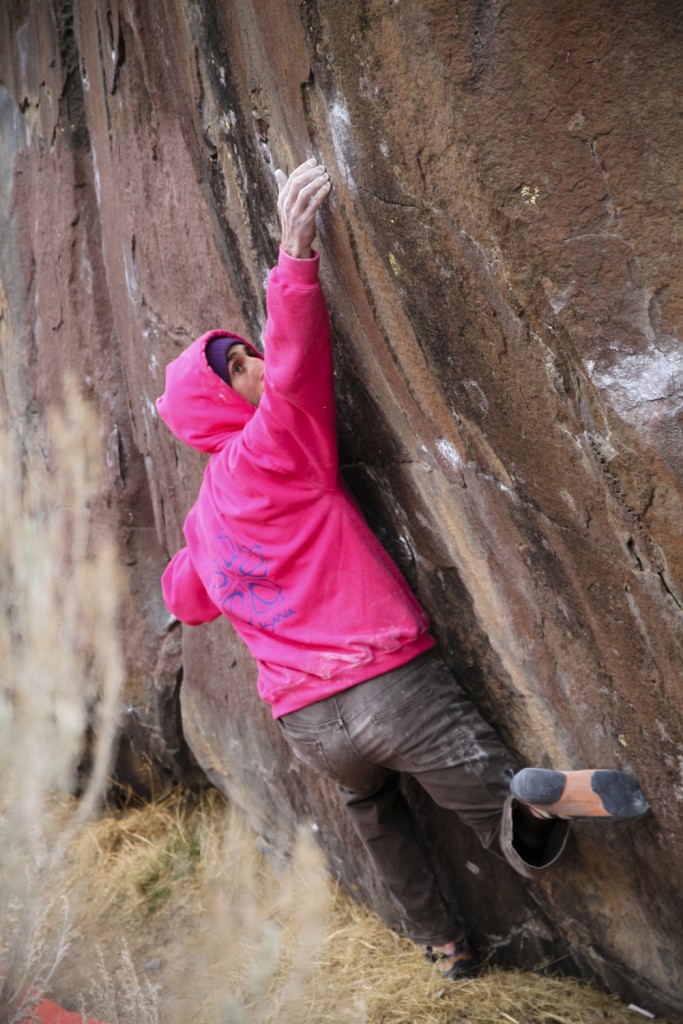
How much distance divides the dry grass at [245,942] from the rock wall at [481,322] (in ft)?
0.48

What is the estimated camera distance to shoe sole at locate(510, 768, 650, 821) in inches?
94.1

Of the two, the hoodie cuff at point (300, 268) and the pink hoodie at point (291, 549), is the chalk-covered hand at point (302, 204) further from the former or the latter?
the pink hoodie at point (291, 549)

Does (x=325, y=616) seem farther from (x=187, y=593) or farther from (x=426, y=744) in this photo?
(x=187, y=593)

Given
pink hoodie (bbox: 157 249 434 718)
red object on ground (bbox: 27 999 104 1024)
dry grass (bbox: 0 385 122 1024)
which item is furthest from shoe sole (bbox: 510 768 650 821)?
red object on ground (bbox: 27 999 104 1024)

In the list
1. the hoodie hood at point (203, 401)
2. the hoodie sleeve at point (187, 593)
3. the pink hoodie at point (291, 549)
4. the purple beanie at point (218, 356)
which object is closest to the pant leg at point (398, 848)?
the pink hoodie at point (291, 549)

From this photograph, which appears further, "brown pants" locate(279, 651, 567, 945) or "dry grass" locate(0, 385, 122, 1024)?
"dry grass" locate(0, 385, 122, 1024)

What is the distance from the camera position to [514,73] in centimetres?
189

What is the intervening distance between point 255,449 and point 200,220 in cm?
100

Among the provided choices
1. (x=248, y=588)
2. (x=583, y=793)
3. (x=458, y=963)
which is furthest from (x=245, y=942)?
(x=583, y=793)

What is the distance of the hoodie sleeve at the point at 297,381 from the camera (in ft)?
7.50

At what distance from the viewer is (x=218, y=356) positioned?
2709 mm

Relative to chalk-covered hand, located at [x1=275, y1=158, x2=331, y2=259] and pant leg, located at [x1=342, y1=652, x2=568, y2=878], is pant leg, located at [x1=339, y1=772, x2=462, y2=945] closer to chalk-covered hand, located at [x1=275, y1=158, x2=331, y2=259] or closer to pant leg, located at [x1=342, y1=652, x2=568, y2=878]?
pant leg, located at [x1=342, y1=652, x2=568, y2=878]

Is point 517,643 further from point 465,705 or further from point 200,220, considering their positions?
point 200,220

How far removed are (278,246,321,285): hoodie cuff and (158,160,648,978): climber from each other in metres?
0.25
